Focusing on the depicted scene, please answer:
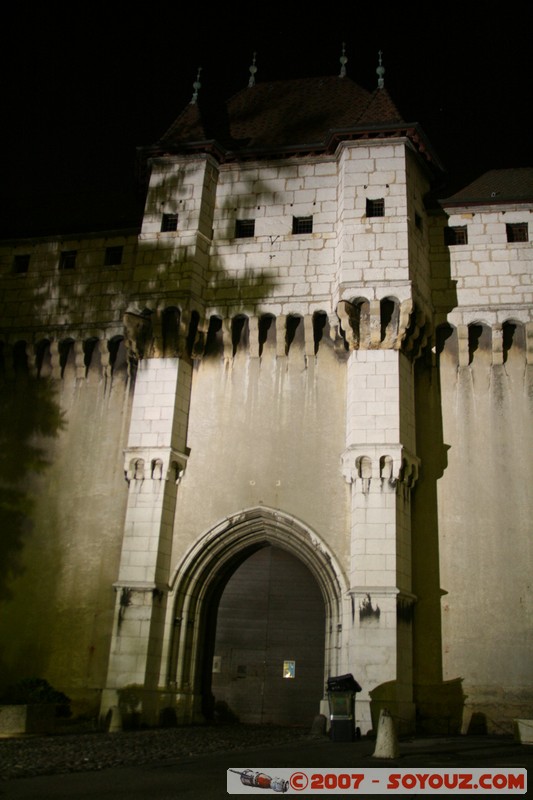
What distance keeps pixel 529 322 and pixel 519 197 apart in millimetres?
3416

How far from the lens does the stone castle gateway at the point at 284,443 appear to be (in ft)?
52.6

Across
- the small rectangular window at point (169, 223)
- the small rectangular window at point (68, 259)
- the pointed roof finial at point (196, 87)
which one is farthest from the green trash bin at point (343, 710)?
the pointed roof finial at point (196, 87)

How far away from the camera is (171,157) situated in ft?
66.5

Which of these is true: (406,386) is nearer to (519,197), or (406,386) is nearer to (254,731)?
(519,197)

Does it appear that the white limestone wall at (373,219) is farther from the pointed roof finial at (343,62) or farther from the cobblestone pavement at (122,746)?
the cobblestone pavement at (122,746)

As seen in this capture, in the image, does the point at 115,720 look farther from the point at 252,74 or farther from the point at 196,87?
the point at 252,74

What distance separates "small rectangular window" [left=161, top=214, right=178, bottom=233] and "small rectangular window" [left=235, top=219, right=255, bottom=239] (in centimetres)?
156

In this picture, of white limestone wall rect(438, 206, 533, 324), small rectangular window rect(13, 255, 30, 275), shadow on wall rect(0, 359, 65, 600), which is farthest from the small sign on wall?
small rectangular window rect(13, 255, 30, 275)

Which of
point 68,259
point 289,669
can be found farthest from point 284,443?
point 68,259

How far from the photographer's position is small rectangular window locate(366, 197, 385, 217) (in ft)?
61.0

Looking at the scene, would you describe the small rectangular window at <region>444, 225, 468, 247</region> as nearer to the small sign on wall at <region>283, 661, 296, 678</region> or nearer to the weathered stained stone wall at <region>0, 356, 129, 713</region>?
the weathered stained stone wall at <region>0, 356, 129, 713</region>

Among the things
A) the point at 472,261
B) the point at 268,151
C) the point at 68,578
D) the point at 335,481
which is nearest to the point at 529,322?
the point at 472,261

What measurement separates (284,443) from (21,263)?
9.68 m

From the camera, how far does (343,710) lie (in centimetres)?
1371
